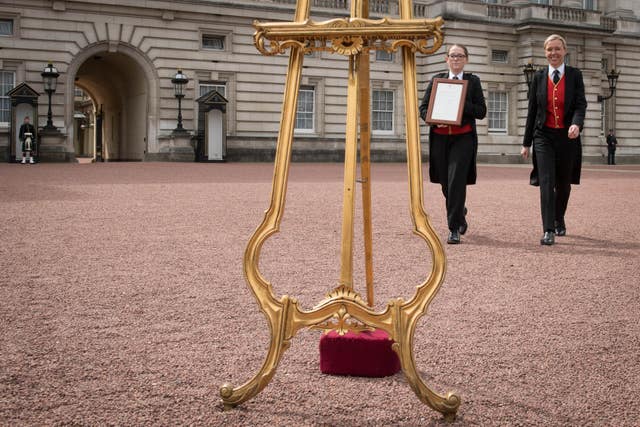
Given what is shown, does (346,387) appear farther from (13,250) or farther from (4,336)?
(13,250)

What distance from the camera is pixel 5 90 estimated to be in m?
27.7

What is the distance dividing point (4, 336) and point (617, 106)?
38.9 m

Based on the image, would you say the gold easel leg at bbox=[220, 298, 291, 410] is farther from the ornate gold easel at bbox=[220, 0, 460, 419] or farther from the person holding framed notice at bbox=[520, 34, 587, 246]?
the person holding framed notice at bbox=[520, 34, 587, 246]

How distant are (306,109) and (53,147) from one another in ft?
32.6

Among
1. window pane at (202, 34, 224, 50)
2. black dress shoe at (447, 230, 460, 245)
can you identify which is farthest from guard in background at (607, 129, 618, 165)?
black dress shoe at (447, 230, 460, 245)

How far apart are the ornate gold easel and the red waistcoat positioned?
5.14 m

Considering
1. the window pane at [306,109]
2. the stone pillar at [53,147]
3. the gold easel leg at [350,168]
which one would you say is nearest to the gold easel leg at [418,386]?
the gold easel leg at [350,168]

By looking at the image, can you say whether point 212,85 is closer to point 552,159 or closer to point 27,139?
point 27,139

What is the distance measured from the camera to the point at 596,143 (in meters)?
36.3

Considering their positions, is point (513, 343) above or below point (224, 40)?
below

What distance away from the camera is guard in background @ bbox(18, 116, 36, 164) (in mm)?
25125

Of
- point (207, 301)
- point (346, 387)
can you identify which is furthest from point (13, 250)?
point (346, 387)

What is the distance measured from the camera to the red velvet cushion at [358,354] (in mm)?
2867

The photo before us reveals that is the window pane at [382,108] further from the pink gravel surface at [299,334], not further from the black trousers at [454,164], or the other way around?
the black trousers at [454,164]
